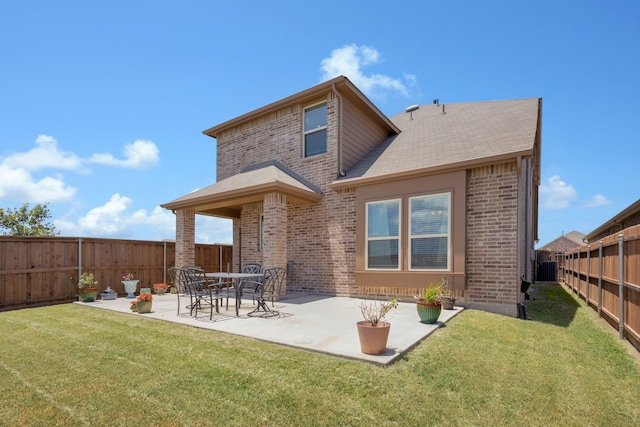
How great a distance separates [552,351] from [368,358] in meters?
2.89

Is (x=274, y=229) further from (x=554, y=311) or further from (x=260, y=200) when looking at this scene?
(x=554, y=311)

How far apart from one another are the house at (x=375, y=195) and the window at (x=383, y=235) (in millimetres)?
27

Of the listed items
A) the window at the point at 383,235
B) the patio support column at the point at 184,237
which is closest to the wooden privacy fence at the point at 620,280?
the window at the point at 383,235

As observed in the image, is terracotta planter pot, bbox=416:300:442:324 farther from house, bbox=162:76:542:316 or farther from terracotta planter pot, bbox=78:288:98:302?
terracotta planter pot, bbox=78:288:98:302

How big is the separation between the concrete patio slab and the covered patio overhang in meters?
1.93

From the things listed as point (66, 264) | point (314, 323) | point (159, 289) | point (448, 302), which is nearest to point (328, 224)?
point (448, 302)

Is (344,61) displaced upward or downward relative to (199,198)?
upward

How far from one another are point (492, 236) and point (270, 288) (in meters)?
5.50

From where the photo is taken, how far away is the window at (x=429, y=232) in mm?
7590

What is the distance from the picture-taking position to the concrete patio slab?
4.45 metres

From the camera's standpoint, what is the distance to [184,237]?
36.8ft

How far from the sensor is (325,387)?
10.9 ft

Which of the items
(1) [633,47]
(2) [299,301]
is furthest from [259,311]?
(1) [633,47]

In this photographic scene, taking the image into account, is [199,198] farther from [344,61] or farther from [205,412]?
[205,412]
